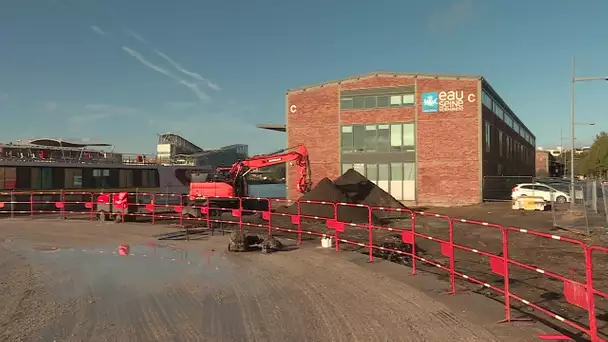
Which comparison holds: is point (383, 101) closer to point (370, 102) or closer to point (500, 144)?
point (370, 102)

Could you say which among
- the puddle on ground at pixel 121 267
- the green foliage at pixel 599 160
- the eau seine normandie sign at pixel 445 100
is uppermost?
the eau seine normandie sign at pixel 445 100

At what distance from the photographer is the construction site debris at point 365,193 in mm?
27348

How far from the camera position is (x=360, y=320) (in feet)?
21.9

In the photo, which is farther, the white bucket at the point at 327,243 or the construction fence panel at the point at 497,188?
the construction fence panel at the point at 497,188

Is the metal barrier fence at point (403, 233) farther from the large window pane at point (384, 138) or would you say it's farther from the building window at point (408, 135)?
the large window pane at point (384, 138)

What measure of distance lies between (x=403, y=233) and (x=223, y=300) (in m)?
4.98

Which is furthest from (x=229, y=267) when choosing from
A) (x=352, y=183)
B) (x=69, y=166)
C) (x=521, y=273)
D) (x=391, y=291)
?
(x=69, y=166)

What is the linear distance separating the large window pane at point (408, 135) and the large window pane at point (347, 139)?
4.10 meters

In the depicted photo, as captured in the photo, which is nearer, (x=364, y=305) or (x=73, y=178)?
(x=364, y=305)

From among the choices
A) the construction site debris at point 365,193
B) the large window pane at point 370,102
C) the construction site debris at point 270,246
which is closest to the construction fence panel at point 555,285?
the construction site debris at point 270,246

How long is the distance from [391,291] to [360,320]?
1.99 m

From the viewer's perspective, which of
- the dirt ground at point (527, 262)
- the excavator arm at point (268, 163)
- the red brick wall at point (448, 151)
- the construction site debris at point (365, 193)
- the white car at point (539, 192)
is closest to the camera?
the dirt ground at point (527, 262)

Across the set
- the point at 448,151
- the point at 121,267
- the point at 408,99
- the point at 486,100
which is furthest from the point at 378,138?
the point at 121,267

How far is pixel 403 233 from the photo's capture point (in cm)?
1124
